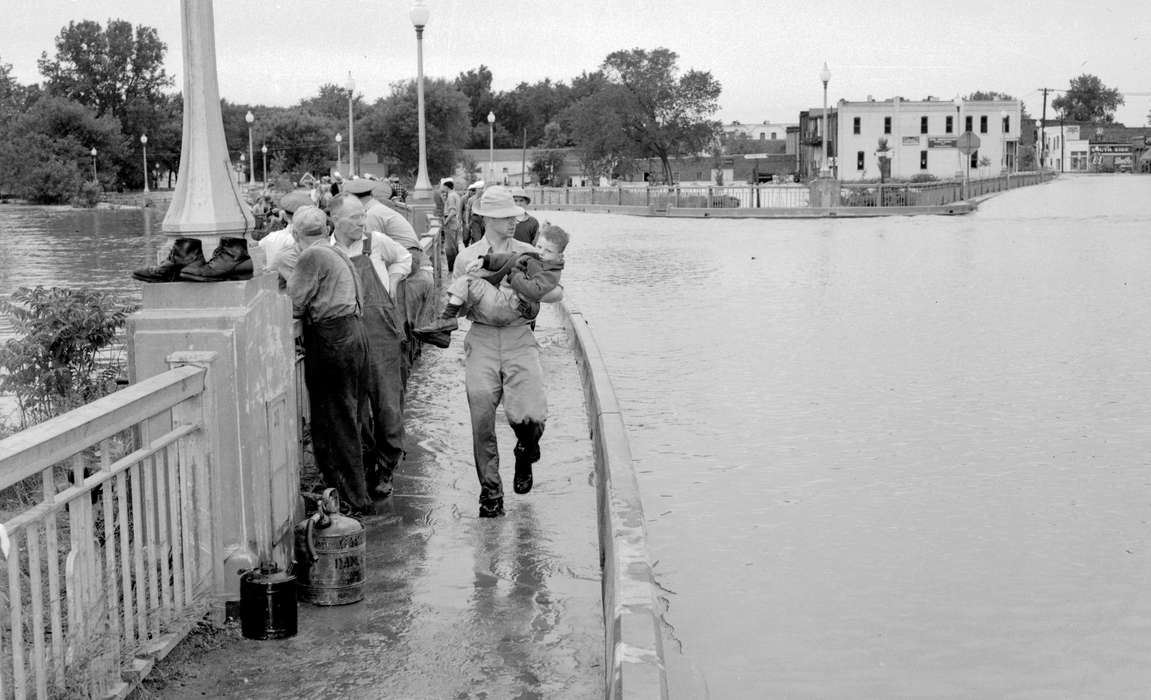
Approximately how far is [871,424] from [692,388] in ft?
8.13

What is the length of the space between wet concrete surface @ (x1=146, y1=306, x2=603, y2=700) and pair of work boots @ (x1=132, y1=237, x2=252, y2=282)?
59.8 inches

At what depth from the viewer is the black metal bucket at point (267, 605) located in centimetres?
586

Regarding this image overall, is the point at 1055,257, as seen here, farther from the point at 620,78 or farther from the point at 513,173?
the point at 513,173

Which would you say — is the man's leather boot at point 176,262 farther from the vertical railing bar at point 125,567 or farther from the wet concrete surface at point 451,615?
the wet concrete surface at point 451,615

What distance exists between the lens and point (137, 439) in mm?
5648

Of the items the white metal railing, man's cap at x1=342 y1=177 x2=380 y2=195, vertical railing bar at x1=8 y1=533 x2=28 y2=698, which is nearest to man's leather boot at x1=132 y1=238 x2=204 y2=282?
the white metal railing

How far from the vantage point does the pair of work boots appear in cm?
584

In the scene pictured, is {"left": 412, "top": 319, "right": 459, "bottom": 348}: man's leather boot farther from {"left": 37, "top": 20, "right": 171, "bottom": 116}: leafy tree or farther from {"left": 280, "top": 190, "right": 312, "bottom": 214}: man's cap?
{"left": 37, "top": 20, "right": 171, "bottom": 116}: leafy tree

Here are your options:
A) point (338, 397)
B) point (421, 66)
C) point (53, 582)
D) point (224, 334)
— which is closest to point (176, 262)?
point (224, 334)

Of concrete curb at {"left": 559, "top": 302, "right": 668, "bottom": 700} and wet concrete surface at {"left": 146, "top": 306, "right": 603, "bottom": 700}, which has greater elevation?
concrete curb at {"left": 559, "top": 302, "right": 668, "bottom": 700}

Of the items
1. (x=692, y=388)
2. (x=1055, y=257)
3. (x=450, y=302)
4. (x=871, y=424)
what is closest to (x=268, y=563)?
(x=450, y=302)

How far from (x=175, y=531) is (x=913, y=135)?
12064cm

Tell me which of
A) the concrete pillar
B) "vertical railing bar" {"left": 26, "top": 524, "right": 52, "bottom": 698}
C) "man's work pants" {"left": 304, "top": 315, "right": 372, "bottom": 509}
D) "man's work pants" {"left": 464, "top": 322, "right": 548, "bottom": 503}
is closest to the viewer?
"vertical railing bar" {"left": 26, "top": 524, "right": 52, "bottom": 698}

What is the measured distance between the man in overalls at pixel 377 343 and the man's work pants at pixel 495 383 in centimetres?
48
